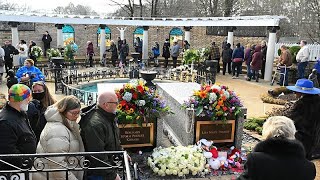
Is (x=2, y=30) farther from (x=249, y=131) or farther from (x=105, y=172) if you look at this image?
(x=105, y=172)

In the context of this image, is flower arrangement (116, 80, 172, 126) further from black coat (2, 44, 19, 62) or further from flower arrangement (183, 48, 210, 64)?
black coat (2, 44, 19, 62)

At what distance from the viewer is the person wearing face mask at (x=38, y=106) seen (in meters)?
4.64

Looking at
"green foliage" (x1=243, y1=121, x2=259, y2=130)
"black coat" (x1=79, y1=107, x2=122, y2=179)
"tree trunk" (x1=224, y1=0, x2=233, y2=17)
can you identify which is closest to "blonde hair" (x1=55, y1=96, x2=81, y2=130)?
"black coat" (x1=79, y1=107, x2=122, y2=179)

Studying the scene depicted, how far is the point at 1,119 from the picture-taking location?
138 inches

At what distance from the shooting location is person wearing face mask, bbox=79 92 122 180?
3676mm

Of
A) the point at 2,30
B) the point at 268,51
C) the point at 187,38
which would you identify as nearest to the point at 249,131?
the point at 268,51

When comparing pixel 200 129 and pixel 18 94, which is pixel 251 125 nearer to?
pixel 200 129

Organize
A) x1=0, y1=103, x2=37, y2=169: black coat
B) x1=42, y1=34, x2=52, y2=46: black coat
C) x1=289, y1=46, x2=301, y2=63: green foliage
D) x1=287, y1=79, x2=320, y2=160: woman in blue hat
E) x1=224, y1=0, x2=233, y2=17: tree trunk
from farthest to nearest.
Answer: x1=224, y1=0, x2=233, y2=17: tree trunk < x1=42, y1=34, x2=52, y2=46: black coat < x1=289, y1=46, x2=301, y2=63: green foliage < x1=287, y1=79, x2=320, y2=160: woman in blue hat < x1=0, y1=103, x2=37, y2=169: black coat

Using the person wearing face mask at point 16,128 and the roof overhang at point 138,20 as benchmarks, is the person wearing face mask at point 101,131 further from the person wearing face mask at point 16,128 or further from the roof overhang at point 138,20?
the roof overhang at point 138,20

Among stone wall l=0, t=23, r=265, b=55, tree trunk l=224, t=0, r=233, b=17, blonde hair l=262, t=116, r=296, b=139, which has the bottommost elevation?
blonde hair l=262, t=116, r=296, b=139

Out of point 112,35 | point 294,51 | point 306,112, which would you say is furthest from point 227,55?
point 306,112

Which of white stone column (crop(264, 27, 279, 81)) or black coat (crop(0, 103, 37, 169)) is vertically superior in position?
white stone column (crop(264, 27, 279, 81))

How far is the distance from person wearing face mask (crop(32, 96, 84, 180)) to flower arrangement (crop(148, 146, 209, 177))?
2.24 m

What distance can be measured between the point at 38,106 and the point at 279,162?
3.60 metres
